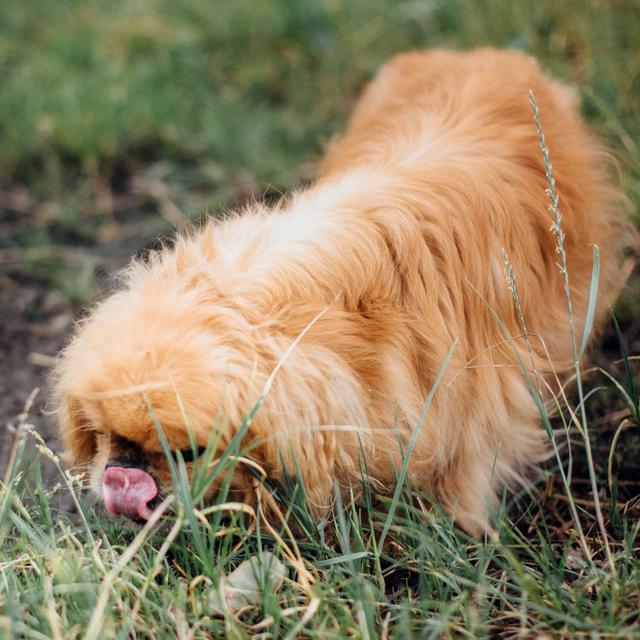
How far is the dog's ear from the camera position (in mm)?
1979

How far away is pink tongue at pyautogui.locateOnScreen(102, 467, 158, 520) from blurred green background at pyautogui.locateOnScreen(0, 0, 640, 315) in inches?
71.5

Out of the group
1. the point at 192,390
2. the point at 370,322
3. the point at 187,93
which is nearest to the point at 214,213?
the point at 370,322

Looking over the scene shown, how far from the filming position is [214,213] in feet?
7.86

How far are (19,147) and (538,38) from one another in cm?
267

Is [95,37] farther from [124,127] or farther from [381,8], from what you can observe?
[381,8]

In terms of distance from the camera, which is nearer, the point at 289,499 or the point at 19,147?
the point at 289,499

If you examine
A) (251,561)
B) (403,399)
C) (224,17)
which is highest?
(224,17)

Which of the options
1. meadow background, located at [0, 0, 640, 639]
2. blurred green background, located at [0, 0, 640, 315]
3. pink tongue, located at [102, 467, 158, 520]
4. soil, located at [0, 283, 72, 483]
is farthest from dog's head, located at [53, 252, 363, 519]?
blurred green background, located at [0, 0, 640, 315]

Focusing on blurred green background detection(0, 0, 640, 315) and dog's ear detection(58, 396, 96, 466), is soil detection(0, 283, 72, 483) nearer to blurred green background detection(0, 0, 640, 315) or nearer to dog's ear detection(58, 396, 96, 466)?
blurred green background detection(0, 0, 640, 315)

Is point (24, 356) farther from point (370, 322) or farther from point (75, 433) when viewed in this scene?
point (370, 322)

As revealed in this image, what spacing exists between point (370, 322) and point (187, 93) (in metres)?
3.12

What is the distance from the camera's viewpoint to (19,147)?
4.31 metres

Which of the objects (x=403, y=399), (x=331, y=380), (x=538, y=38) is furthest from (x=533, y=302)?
(x=538, y=38)

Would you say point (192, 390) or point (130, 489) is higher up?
point (192, 390)
